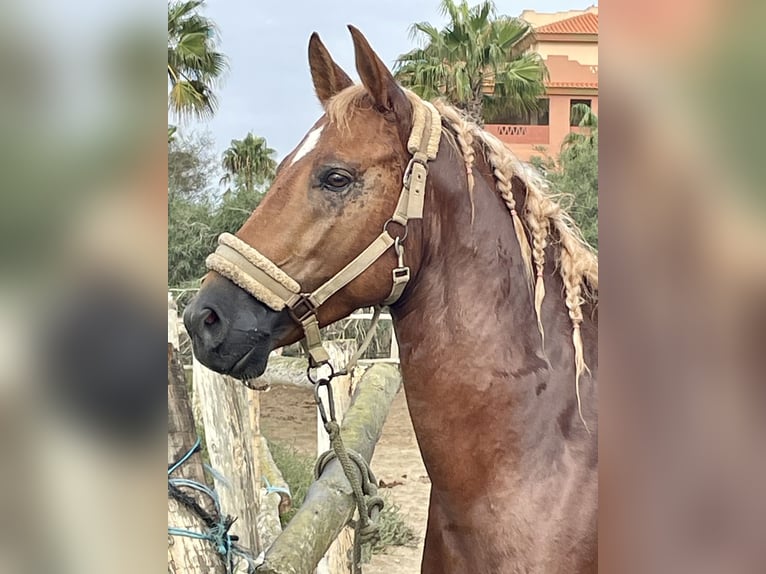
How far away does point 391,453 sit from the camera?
13.1ft

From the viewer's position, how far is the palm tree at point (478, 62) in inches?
195

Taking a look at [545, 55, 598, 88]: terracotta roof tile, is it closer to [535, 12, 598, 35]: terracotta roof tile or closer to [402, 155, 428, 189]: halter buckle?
[535, 12, 598, 35]: terracotta roof tile

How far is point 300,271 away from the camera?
104 cm

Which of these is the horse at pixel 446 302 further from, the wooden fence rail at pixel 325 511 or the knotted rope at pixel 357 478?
the wooden fence rail at pixel 325 511

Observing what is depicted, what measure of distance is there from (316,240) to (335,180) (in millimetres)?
107

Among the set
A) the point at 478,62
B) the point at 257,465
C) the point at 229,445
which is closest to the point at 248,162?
the point at 478,62

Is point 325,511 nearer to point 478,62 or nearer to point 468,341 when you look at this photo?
point 468,341

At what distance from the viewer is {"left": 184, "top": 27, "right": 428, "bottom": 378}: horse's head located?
1030 mm

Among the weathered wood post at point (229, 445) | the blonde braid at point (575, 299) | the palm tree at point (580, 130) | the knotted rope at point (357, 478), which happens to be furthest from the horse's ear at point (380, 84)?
the palm tree at point (580, 130)

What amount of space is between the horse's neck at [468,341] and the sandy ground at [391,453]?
93.1 inches
